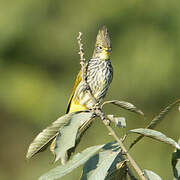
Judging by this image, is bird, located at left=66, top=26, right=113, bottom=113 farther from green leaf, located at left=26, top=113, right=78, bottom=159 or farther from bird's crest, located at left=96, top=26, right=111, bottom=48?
green leaf, located at left=26, top=113, right=78, bottom=159

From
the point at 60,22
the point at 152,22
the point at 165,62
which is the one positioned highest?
the point at 60,22

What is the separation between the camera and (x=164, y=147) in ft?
25.5

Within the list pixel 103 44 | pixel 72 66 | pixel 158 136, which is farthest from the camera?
pixel 72 66

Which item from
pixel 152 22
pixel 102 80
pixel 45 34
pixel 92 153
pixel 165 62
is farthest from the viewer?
pixel 45 34

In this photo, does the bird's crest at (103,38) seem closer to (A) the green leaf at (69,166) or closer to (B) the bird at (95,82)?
(B) the bird at (95,82)

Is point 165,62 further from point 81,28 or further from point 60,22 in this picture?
point 60,22

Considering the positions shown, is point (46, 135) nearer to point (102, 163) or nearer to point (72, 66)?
point (102, 163)

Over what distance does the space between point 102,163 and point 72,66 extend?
7157mm

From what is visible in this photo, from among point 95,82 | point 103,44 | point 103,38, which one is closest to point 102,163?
point 103,38

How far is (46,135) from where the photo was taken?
5.90ft

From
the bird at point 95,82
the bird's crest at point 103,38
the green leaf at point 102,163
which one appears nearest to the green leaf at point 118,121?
the green leaf at point 102,163

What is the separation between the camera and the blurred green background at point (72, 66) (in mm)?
7789

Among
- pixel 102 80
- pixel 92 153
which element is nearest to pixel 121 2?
pixel 102 80

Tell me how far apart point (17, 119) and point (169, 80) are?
3.16 m
